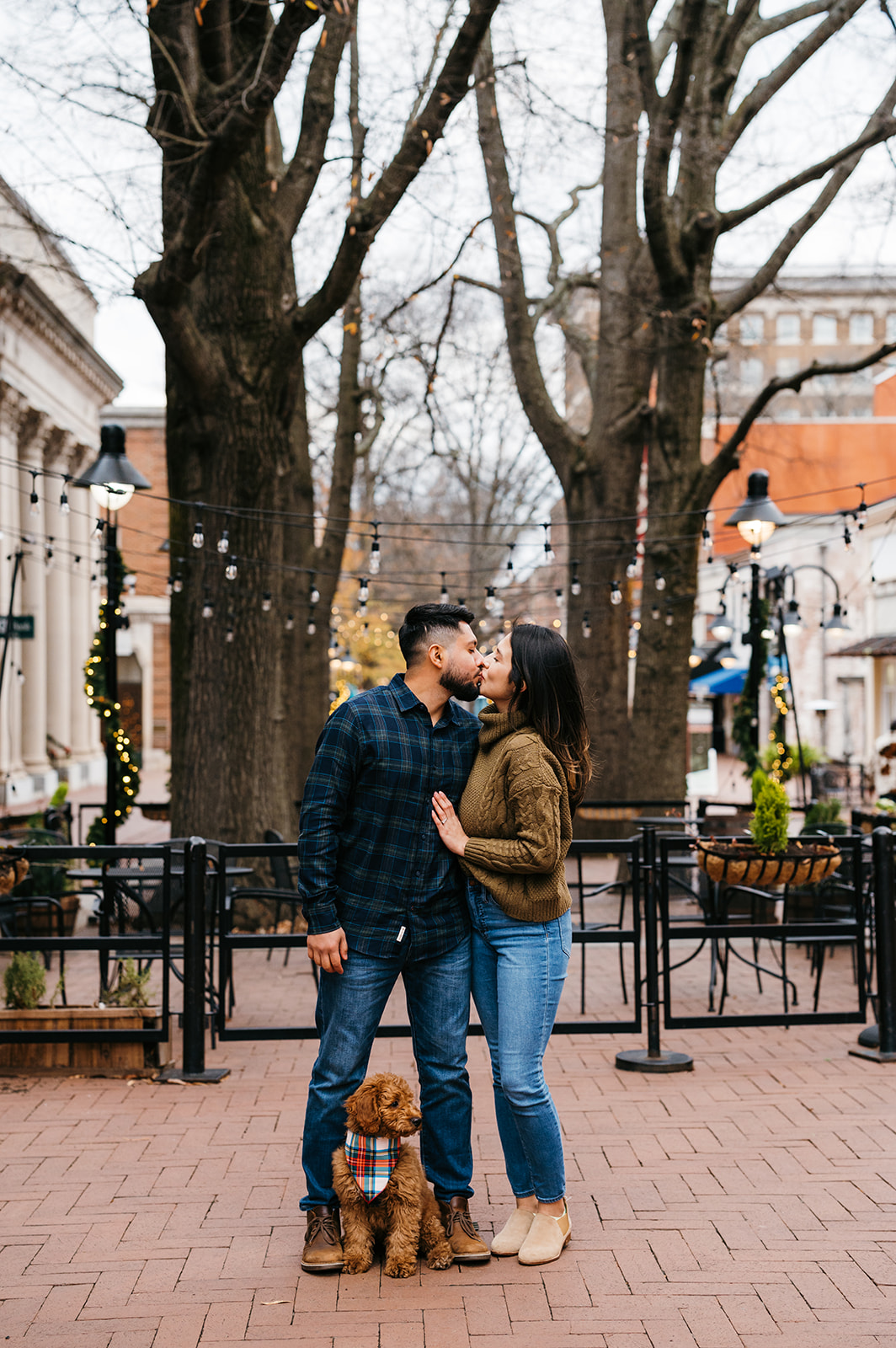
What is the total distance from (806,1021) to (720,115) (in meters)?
10.4

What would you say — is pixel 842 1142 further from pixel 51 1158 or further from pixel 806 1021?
pixel 51 1158

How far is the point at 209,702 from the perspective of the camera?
10.7 meters

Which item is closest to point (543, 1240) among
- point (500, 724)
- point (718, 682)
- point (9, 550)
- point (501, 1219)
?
point (501, 1219)

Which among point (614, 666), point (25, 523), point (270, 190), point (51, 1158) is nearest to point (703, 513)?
point (614, 666)

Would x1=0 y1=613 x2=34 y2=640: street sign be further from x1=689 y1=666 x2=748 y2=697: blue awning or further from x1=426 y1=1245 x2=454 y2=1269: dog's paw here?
x1=689 y1=666 x2=748 y2=697: blue awning

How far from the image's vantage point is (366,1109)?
3.94 m

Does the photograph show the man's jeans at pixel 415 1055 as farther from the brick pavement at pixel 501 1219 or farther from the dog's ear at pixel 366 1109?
the brick pavement at pixel 501 1219

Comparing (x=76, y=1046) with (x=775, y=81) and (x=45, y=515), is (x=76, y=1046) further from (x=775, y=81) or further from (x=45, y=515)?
(x=45, y=515)

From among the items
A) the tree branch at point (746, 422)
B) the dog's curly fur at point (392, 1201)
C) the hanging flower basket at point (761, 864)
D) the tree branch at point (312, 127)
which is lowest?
the dog's curly fur at point (392, 1201)

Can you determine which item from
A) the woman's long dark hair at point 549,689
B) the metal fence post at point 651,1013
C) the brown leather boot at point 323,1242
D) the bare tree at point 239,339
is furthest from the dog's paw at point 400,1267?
the bare tree at point 239,339

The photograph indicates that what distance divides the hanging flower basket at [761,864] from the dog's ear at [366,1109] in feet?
10.2

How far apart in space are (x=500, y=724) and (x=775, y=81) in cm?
1210

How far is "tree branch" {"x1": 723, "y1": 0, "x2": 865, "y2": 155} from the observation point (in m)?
13.2

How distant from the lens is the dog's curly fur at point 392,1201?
3.94 meters
